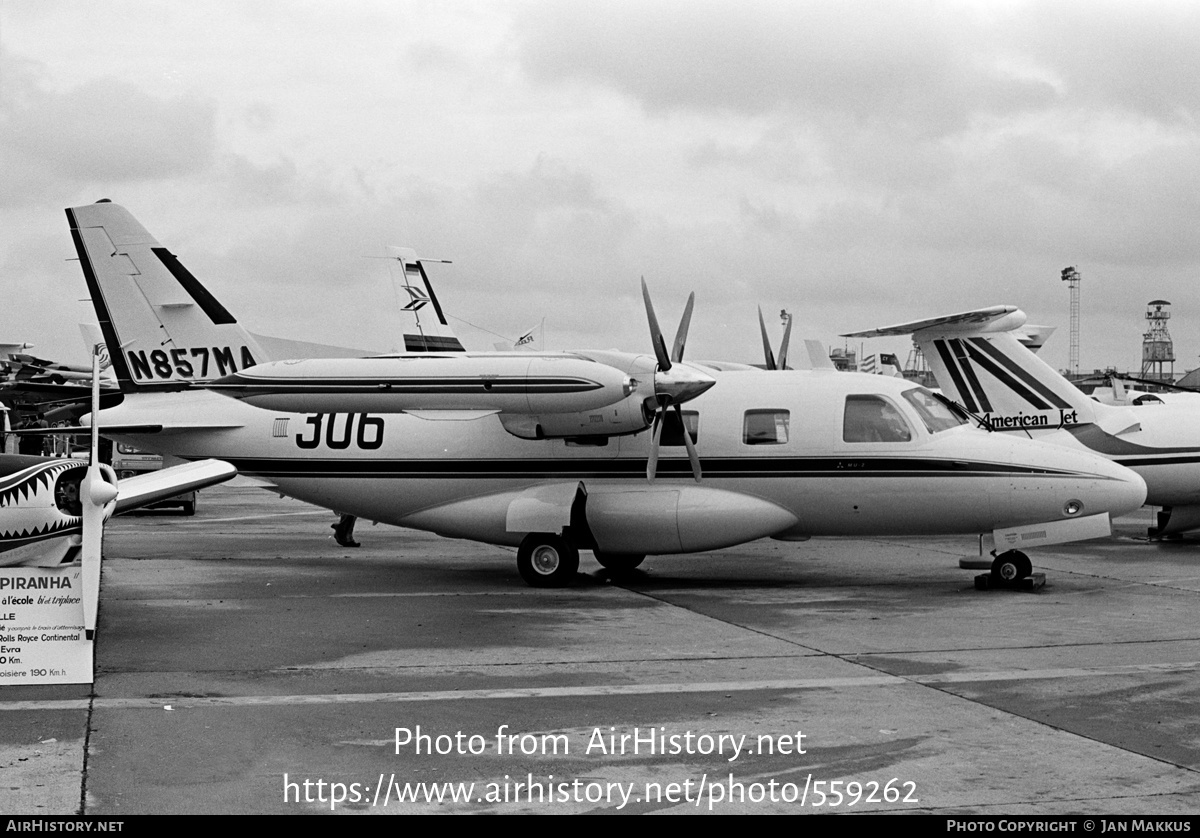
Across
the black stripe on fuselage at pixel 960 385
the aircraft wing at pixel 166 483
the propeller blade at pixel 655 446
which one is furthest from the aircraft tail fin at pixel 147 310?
the black stripe on fuselage at pixel 960 385

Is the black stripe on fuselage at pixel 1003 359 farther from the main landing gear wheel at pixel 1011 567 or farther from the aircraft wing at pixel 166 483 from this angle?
the aircraft wing at pixel 166 483

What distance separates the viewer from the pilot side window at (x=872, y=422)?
15.7m

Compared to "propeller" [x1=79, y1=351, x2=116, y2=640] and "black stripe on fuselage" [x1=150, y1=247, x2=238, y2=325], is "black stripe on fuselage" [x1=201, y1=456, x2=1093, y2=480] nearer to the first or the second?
"black stripe on fuselage" [x1=150, y1=247, x2=238, y2=325]

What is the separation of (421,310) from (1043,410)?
796 inches

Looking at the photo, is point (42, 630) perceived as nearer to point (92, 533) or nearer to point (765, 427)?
point (92, 533)

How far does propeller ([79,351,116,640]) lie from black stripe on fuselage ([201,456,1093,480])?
19.1ft

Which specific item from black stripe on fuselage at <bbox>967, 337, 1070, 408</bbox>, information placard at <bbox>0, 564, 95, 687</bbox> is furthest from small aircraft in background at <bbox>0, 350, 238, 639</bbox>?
black stripe on fuselage at <bbox>967, 337, 1070, 408</bbox>

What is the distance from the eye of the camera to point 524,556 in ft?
52.5

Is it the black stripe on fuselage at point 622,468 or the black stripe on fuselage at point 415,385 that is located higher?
the black stripe on fuselage at point 415,385

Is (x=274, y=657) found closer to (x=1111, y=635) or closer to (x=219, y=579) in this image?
(x=219, y=579)

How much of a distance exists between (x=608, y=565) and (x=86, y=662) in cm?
832

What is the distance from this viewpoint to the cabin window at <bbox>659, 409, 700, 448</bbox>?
16062mm

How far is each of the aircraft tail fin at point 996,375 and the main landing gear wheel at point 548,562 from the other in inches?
300
